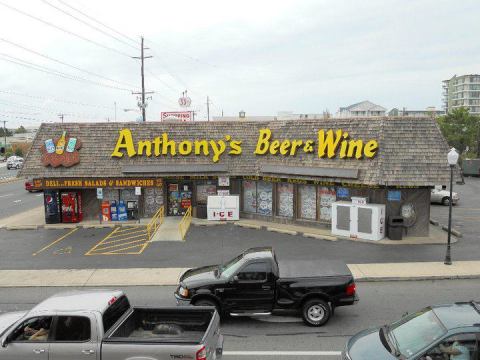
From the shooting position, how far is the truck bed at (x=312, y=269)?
12.3 m

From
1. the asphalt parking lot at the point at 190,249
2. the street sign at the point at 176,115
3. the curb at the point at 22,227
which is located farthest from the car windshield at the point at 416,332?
the street sign at the point at 176,115

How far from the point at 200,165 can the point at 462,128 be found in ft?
168

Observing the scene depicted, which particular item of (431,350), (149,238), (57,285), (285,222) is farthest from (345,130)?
(431,350)

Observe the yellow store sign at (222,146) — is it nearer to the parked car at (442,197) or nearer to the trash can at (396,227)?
the trash can at (396,227)

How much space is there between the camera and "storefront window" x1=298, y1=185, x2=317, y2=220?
2477 cm

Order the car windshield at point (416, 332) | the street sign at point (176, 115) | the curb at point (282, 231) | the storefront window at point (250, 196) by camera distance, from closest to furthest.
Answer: the car windshield at point (416, 332)
the curb at point (282, 231)
the storefront window at point (250, 196)
the street sign at point (176, 115)

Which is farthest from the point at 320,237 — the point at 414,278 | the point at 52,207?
the point at 52,207

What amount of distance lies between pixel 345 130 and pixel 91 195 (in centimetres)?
1549

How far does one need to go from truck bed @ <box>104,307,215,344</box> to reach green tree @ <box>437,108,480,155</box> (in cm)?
6341

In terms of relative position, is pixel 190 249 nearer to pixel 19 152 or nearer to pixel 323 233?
pixel 323 233

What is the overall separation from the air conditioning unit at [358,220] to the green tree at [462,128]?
49.2m

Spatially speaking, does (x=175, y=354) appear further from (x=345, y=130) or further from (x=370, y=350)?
(x=345, y=130)

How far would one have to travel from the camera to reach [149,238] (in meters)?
22.9

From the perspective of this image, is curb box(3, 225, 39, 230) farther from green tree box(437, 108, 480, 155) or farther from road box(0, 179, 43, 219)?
green tree box(437, 108, 480, 155)
